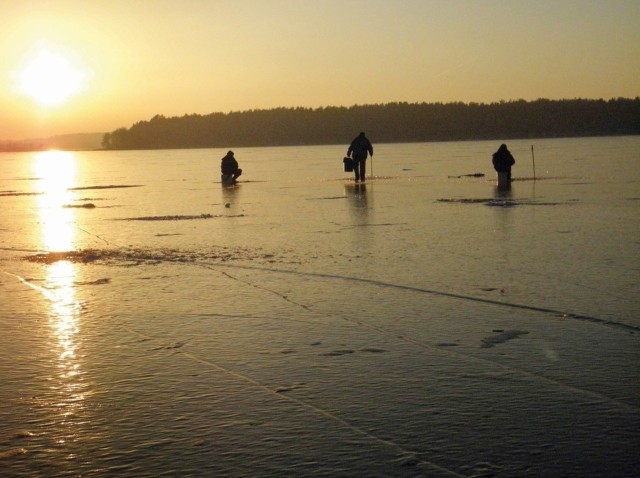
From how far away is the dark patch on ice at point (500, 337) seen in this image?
7.30m

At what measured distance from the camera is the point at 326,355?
7.01m

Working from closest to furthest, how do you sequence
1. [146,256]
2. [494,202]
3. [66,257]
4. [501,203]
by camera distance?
[146,256]
[66,257]
[501,203]
[494,202]

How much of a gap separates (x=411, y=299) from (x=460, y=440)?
177 inches

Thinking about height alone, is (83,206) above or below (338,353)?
above

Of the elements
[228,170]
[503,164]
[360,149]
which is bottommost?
[503,164]

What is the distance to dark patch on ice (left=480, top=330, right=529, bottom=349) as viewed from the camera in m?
7.30

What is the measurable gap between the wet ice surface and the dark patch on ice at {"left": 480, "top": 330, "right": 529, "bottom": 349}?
23mm

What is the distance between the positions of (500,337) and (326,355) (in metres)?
1.48

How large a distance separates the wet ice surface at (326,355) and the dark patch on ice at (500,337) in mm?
23

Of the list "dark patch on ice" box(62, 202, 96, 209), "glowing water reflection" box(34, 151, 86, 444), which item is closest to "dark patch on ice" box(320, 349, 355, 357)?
"glowing water reflection" box(34, 151, 86, 444)

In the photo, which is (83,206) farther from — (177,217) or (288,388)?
(288,388)

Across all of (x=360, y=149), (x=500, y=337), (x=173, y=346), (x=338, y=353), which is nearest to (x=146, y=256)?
(x=173, y=346)

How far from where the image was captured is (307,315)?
8.74m

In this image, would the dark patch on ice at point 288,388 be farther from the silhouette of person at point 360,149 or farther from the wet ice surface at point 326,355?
the silhouette of person at point 360,149
